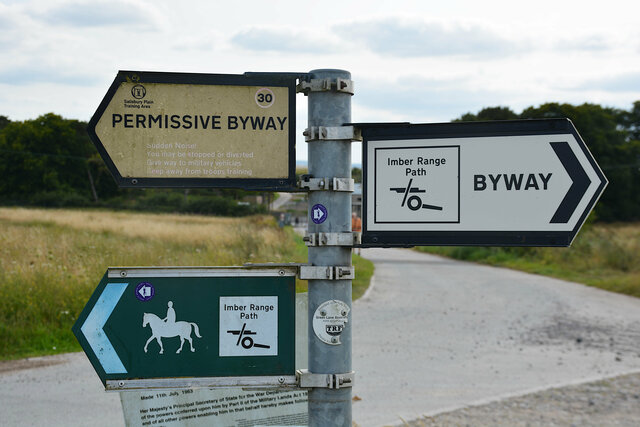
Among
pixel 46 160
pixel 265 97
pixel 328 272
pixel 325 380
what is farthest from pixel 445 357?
pixel 46 160

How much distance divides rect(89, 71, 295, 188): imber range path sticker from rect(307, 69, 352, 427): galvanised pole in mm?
107

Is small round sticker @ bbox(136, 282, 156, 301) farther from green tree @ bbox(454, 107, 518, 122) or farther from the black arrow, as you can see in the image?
green tree @ bbox(454, 107, 518, 122)

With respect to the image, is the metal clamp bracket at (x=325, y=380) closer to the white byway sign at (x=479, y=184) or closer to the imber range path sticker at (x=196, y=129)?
the white byway sign at (x=479, y=184)

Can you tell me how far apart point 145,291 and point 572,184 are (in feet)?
4.26

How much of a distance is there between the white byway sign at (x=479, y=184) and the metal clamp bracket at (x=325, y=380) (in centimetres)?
40

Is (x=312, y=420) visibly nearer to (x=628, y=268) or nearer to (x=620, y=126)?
(x=628, y=268)

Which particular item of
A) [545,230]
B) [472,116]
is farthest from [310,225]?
[472,116]

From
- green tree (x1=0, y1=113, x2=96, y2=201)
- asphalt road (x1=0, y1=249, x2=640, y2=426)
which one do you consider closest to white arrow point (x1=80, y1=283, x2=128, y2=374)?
asphalt road (x1=0, y1=249, x2=640, y2=426)

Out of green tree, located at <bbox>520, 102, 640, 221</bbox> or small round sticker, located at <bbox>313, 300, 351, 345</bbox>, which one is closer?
small round sticker, located at <bbox>313, 300, 351, 345</bbox>

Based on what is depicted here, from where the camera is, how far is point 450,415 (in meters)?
5.39

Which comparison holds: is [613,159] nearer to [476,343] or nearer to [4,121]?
[476,343]

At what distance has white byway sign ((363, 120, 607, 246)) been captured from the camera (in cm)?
199

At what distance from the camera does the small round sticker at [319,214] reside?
6.64ft

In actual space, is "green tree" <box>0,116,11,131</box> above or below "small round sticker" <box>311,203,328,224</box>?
above
